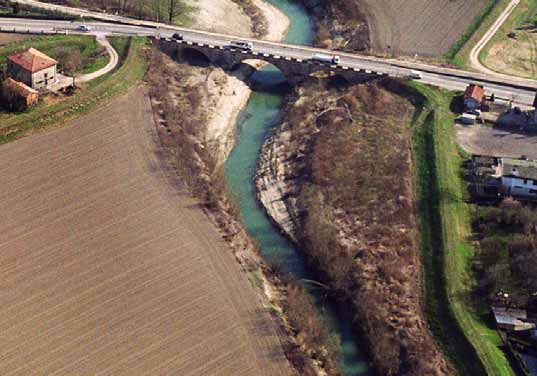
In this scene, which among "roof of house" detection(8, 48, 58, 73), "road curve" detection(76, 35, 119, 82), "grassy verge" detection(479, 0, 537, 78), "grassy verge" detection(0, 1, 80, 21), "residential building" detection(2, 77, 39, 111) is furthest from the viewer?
"grassy verge" detection(0, 1, 80, 21)

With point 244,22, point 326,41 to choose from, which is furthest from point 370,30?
point 244,22

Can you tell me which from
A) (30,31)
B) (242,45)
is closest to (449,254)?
(242,45)

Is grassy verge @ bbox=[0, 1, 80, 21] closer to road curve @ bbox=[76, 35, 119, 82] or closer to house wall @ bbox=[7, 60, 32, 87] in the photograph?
road curve @ bbox=[76, 35, 119, 82]

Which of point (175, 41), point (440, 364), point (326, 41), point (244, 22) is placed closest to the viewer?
point (440, 364)

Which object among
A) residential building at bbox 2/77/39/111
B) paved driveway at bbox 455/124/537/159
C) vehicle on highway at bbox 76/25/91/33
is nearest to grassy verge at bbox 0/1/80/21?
vehicle on highway at bbox 76/25/91/33

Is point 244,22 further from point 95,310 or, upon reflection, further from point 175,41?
point 95,310

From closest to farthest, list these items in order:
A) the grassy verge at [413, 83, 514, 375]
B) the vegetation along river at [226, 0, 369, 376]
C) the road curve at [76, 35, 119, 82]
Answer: the grassy verge at [413, 83, 514, 375] → the vegetation along river at [226, 0, 369, 376] → the road curve at [76, 35, 119, 82]

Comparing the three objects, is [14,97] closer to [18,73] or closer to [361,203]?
[18,73]

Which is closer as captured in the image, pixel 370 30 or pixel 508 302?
pixel 508 302
